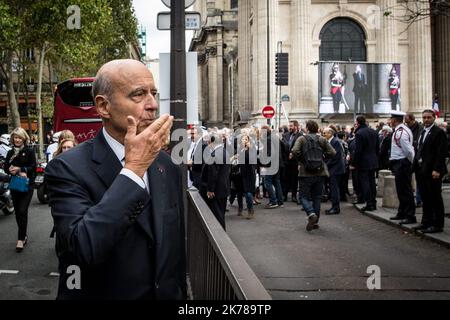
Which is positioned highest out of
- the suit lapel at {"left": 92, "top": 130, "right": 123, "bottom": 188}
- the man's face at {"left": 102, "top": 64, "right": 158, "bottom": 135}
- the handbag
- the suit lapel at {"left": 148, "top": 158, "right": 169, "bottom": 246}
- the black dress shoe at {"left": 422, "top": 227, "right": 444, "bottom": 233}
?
the man's face at {"left": 102, "top": 64, "right": 158, "bottom": 135}

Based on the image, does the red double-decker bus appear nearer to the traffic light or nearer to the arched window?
the traffic light

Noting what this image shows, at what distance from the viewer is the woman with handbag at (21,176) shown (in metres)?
8.44

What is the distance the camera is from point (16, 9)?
28.2 metres

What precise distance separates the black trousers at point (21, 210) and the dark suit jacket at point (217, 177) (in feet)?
10.1

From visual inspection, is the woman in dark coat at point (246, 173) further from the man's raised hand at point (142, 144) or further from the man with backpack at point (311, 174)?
the man's raised hand at point (142, 144)

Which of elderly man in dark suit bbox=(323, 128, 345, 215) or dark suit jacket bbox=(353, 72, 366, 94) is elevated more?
dark suit jacket bbox=(353, 72, 366, 94)

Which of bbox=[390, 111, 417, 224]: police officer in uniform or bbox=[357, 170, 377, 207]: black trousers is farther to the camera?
bbox=[357, 170, 377, 207]: black trousers

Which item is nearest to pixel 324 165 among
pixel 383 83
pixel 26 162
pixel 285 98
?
pixel 26 162

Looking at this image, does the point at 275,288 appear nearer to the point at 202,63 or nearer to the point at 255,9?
the point at 255,9

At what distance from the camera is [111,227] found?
175cm

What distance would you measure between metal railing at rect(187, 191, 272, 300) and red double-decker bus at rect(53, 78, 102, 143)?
54.3ft

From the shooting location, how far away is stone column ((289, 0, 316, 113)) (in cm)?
3284

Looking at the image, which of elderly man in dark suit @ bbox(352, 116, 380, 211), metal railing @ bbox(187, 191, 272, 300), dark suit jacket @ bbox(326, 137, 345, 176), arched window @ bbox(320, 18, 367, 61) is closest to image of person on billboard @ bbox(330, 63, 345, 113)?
arched window @ bbox(320, 18, 367, 61)

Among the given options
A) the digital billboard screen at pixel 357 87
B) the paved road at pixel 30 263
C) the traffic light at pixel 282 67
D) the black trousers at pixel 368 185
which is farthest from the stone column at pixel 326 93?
the paved road at pixel 30 263
